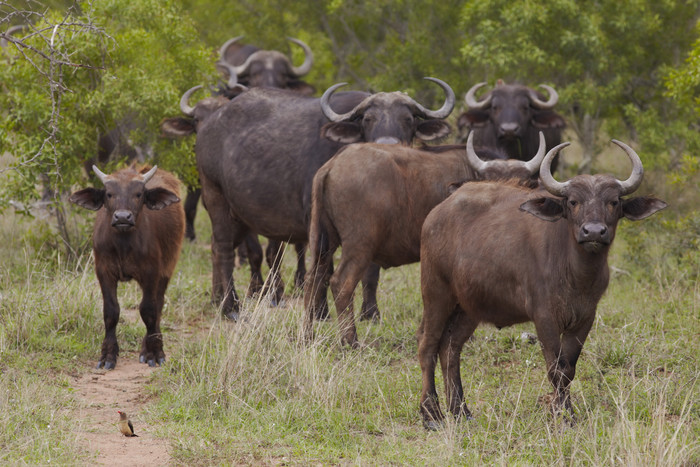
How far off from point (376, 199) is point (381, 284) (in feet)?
10.0

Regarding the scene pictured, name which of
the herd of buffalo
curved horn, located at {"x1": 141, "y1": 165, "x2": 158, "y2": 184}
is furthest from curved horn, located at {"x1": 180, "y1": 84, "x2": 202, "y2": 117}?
curved horn, located at {"x1": 141, "y1": 165, "x2": 158, "y2": 184}

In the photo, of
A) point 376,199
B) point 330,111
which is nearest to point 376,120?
point 330,111

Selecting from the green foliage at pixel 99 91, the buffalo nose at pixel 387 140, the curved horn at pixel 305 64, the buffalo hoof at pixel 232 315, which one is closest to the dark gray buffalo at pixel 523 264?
the buffalo nose at pixel 387 140

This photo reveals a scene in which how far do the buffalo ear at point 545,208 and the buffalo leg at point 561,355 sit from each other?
636 mm

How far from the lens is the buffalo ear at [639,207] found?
586 centimetres

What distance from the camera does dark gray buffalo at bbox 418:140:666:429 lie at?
582 cm

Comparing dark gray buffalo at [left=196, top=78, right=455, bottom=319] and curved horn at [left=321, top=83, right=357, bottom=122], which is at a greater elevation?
curved horn at [left=321, top=83, right=357, bottom=122]

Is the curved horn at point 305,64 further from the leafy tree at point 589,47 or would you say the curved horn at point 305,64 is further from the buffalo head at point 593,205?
the buffalo head at point 593,205

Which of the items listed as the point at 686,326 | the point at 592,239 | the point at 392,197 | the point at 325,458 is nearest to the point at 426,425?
the point at 325,458

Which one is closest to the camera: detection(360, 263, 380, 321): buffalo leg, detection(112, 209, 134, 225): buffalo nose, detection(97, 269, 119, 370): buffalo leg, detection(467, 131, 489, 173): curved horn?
detection(467, 131, 489, 173): curved horn

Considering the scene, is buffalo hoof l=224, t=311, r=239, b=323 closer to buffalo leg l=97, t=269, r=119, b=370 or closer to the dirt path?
the dirt path

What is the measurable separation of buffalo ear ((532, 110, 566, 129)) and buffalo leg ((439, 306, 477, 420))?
200 inches

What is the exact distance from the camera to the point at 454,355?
6.59 m

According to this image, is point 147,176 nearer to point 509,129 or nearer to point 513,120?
point 509,129
